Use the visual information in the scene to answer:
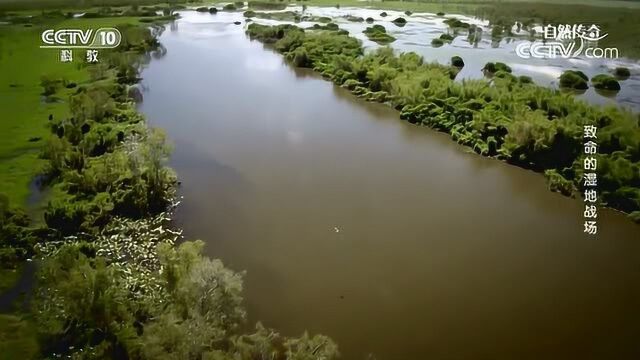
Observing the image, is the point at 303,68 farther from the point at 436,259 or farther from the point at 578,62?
the point at 436,259

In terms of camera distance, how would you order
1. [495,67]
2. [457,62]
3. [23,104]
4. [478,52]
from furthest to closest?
[478,52]
[457,62]
[495,67]
[23,104]

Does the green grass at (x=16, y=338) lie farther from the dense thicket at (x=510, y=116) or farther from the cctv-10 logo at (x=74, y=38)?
the dense thicket at (x=510, y=116)

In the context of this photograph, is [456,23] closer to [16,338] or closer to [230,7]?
[230,7]

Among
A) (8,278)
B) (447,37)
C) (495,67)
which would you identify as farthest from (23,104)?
(447,37)

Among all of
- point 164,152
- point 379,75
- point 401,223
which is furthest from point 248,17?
point 401,223

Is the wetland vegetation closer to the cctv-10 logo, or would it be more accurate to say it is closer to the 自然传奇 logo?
the 自然传奇 logo

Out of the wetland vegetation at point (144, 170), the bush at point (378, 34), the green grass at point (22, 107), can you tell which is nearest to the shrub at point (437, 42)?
the wetland vegetation at point (144, 170)

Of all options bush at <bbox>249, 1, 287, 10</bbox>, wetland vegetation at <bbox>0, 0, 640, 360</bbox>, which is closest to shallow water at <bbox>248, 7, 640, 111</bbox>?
wetland vegetation at <bbox>0, 0, 640, 360</bbox>
